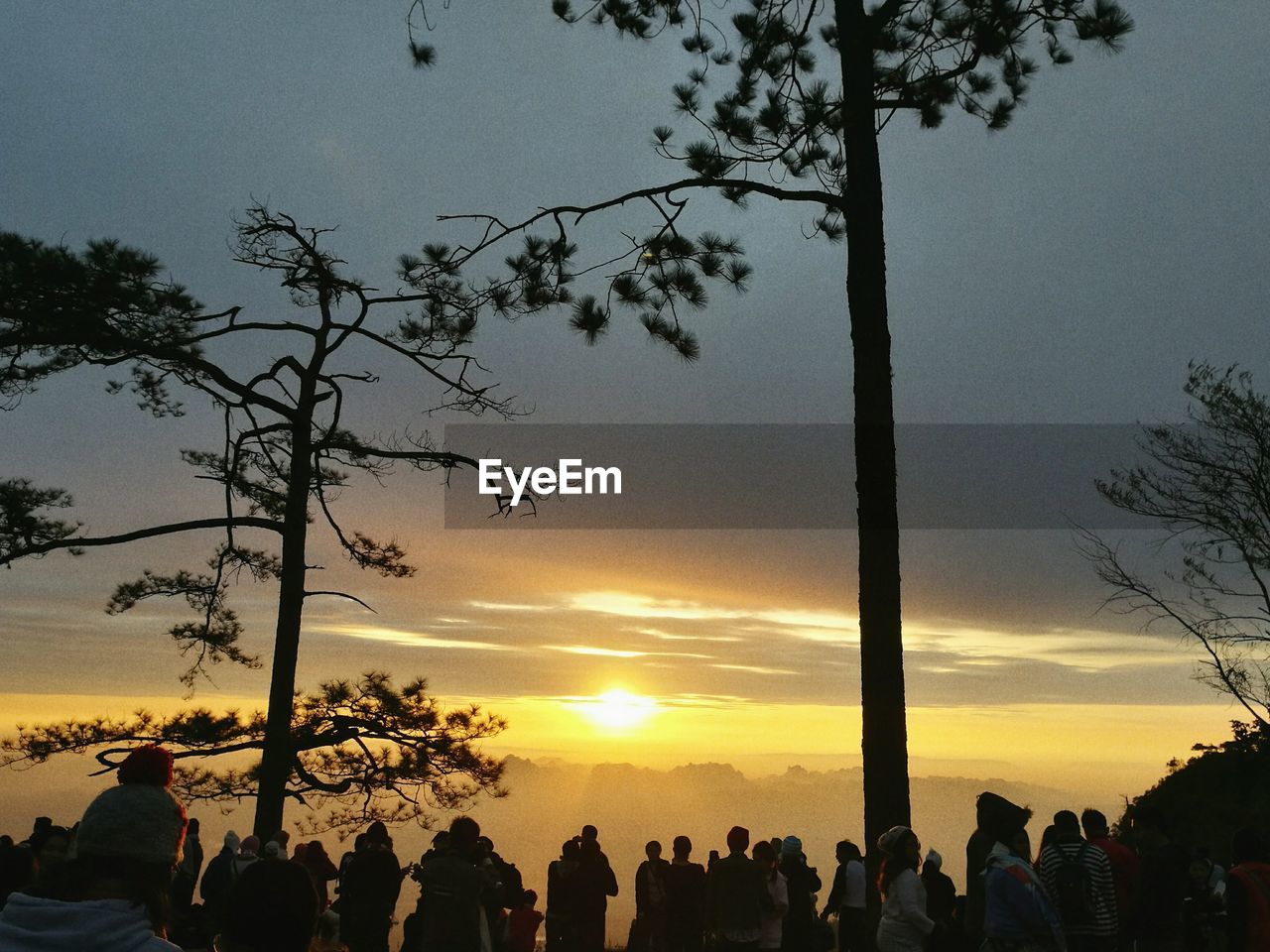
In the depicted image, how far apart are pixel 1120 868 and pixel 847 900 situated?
391 cm

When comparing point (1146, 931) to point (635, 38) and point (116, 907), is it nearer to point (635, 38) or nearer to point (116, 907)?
point (116, 907)

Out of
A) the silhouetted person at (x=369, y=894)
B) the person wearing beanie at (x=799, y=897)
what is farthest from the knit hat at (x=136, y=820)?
the person wearing beanie at (x=799, y=897)

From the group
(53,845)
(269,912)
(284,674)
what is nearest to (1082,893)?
(269,912)

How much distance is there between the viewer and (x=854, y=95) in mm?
9297

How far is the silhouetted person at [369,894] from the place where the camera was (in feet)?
32.6

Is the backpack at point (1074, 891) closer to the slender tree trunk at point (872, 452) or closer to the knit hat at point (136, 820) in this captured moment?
the slender tree trunk at point (872, 452)

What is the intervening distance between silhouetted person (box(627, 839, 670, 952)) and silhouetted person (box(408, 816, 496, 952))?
16.0 feet

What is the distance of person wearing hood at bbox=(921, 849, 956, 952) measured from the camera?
8.27 metres

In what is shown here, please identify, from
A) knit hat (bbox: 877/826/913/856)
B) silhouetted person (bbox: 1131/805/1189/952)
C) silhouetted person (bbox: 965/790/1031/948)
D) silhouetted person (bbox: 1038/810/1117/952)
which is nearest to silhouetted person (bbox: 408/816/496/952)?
knit hat (bbox: 877/826/913/856)

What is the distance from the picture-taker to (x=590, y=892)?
38.9 ft

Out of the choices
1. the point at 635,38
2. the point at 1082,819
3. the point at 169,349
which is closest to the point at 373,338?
the point at 169,349

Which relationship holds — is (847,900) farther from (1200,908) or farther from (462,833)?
(462,833)

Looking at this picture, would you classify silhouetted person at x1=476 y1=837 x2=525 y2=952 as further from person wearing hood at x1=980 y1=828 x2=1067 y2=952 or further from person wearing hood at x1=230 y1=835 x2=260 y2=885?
person wearing hood at x1=980 y1=828 x2=1067 y2=952

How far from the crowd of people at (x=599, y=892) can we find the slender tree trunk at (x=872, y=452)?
1.10 m
